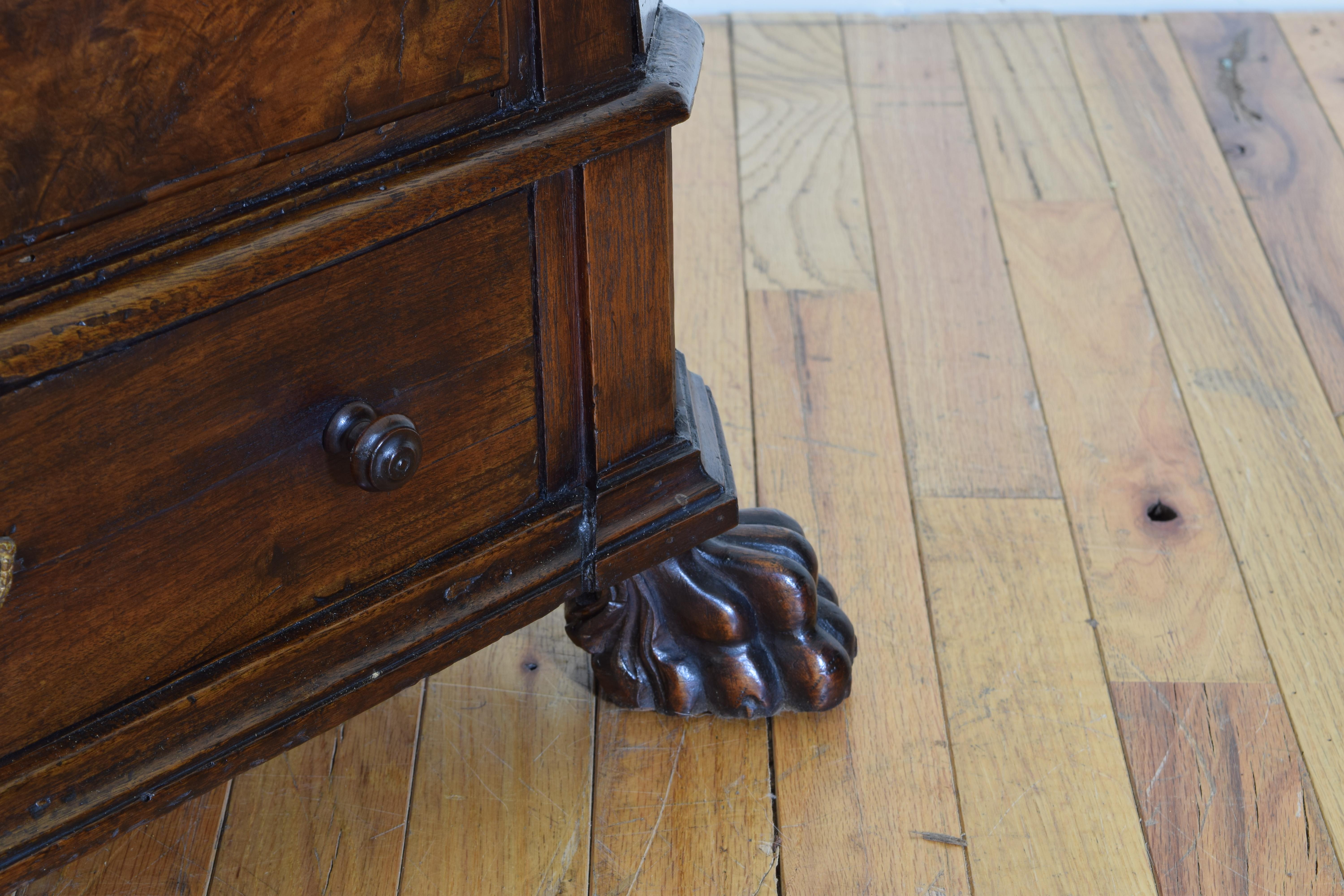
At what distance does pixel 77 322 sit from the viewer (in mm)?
664

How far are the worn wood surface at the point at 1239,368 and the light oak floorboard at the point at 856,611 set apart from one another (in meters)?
0.32

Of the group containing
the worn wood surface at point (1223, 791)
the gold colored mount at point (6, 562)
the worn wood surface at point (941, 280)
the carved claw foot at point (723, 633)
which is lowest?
the worn wood surface at point (941, 280)

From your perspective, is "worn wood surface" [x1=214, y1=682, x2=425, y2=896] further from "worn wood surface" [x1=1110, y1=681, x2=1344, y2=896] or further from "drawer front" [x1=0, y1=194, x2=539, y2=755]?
"worn wood surface" [x1=1110, y1=681, x2=1344, y2=896]

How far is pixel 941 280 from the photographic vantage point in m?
1.73

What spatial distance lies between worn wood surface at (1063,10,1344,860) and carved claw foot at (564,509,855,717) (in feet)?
1.38

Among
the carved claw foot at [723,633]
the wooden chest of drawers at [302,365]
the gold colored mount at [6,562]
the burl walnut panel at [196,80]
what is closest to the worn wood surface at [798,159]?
the carved claw foot at [723,633]

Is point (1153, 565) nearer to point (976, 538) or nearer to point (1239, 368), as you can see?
point (976, 538)

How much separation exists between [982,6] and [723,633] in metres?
1.56

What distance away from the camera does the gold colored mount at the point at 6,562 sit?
702 mm

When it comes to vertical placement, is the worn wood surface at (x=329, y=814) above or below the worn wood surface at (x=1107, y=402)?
above

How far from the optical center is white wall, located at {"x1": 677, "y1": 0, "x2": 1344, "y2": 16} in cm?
232

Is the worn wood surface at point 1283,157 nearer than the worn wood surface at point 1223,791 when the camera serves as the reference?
No

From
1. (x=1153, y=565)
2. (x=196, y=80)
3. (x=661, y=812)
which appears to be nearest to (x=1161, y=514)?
(x=1153, y=565)

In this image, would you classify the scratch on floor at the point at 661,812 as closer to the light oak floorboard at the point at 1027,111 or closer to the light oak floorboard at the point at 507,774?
the light oak floorboard at the point at 507,774
